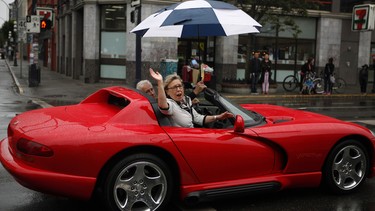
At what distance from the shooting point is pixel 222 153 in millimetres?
4125

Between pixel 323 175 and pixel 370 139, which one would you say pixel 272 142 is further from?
pixel 370 139

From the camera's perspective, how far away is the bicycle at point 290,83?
20625mm

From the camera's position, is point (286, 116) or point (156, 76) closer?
point (156, 76)

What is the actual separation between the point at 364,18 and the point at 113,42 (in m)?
12.7

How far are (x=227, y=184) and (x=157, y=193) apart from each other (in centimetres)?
69

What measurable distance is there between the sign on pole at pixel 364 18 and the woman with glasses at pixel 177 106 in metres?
19.5

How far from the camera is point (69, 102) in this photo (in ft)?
47.7

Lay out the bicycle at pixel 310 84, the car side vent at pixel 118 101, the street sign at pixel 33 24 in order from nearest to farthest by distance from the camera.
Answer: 1. the car side vent at pixel 118 101
2. the bicycle at pixel 310 84
3. the street sign at pixel 33 24

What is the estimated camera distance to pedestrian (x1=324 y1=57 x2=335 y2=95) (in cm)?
1947

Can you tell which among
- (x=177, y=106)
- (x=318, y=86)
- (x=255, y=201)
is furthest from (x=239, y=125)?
(x=318, y=86)

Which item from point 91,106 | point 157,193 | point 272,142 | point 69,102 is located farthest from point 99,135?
point 69,102

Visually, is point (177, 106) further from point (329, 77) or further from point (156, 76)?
point (329, 77)

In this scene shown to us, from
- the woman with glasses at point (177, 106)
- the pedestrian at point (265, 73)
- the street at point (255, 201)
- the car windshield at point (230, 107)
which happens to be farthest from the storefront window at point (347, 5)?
the woman with glasses at point (177, 106)

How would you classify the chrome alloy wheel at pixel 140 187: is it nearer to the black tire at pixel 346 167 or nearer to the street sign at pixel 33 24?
the black tire at pixel 346 167
